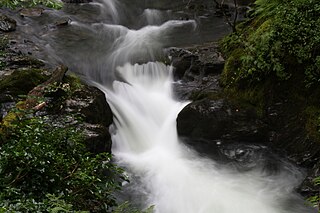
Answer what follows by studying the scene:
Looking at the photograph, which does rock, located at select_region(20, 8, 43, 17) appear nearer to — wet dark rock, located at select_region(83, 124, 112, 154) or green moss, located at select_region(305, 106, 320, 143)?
wet dark rock, located at select_region(83, 124, 112, 154)

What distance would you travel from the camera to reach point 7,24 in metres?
12.6

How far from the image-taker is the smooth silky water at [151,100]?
6398mm

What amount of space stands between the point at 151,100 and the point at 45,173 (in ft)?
21.2

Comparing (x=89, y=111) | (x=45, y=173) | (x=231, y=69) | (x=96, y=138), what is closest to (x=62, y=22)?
(x=89, y=111)

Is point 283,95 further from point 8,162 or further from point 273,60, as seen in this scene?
point 8,162

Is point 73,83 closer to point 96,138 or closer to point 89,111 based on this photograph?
point 89,111

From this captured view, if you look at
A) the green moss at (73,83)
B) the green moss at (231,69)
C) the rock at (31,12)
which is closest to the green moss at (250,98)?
the green moss at (231,69)

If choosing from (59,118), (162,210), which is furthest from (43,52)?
(162,210)

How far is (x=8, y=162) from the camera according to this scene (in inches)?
128

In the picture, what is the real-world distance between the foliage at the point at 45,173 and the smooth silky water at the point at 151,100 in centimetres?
272

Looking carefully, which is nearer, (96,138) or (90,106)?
(96,138)

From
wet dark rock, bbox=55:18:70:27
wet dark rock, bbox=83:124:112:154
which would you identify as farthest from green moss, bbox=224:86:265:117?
Answer: wet dark rock, bbox=55:18:70:27

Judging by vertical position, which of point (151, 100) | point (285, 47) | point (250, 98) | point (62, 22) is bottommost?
point (151, 100)

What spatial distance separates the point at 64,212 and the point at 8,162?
87 cm
